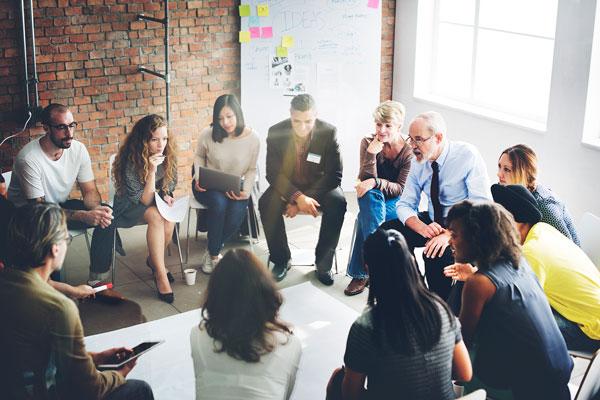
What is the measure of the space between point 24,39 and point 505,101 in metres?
3.98

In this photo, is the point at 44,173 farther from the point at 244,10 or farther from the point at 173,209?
the point at 244,10

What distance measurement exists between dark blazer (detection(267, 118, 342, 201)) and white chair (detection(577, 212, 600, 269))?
1788 millimetres

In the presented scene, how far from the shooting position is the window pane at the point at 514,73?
6.18m

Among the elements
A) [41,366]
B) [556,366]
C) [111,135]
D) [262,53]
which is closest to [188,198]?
[111,135]

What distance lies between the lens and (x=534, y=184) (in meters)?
4.12

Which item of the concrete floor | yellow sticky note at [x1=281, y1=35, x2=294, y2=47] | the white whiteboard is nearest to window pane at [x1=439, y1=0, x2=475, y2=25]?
the white whiteboard

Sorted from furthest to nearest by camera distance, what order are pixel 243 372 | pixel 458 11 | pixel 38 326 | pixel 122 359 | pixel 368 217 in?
pixel 458 11, pixel 368 217, pixel 122 359, pixel 38 326, pixel 243 372

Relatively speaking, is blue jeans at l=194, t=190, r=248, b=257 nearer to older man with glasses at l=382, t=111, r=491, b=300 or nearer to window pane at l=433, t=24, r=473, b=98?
older man with glasses at l=382, t=111, r=491, b=300

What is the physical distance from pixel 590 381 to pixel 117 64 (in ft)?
15.3

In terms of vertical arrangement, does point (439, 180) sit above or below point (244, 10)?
below

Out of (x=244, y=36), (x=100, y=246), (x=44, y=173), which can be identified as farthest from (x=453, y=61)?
(x=44, y=173)

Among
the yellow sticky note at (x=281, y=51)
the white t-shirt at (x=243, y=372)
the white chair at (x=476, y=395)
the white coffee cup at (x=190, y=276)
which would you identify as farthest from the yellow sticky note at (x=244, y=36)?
the white chair at (x=476, y=395)

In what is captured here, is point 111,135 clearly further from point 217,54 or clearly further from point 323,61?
point 323,61

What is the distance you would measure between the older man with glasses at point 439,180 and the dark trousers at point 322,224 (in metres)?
0.66
